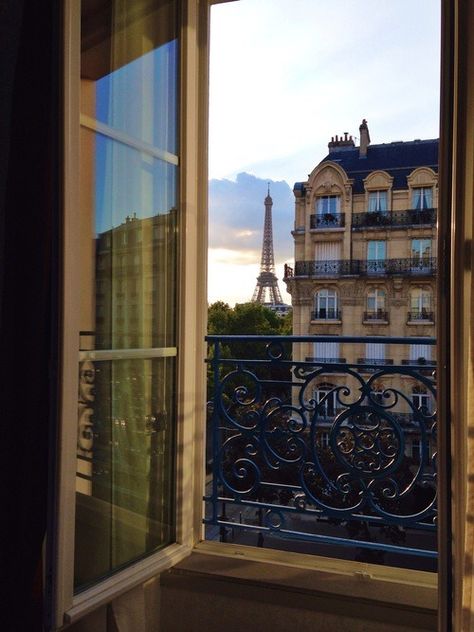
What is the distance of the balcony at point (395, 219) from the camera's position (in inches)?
578

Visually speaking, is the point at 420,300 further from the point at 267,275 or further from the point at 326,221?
the point at 267,275

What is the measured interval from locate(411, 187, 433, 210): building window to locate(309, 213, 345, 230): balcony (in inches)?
76.7

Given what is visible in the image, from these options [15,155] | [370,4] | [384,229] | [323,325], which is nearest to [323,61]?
[370,4]

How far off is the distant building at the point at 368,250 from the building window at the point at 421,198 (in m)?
0.03

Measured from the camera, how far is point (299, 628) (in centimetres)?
152

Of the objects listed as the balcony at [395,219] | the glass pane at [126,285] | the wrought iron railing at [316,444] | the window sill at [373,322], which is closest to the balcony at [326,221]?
the balcony at [395,219]

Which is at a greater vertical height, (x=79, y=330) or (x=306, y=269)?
(x=306, y=269)

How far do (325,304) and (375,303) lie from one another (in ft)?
4.44

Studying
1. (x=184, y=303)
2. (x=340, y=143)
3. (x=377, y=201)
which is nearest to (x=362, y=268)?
(x=377, y=201)

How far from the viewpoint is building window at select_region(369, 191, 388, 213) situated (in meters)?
14.9

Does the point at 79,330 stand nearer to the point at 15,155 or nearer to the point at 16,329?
the point at 16,329

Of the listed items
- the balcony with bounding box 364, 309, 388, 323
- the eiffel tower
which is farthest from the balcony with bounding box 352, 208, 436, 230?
the eiffel tower

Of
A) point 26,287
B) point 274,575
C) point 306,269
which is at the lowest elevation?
point 274,575

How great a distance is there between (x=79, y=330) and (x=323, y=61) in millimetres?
15452
